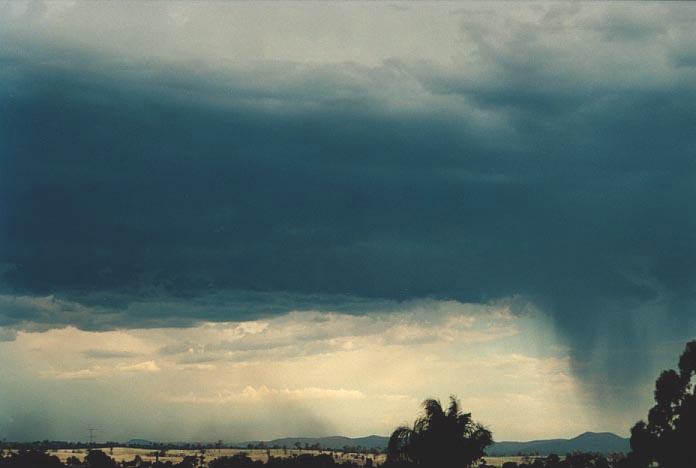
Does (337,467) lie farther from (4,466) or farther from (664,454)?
(664,454)

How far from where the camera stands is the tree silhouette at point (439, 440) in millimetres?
84250

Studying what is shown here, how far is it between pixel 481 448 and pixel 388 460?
26.3 ft

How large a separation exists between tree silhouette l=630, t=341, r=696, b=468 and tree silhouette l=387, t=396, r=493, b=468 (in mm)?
12238

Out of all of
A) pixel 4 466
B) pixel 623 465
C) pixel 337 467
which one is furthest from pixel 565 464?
pixel 4 466

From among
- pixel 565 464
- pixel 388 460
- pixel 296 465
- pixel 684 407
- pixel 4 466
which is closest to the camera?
pixel 684 407

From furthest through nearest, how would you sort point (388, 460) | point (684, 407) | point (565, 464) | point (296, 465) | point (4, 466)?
point (296, 465)
point (4, 466)
point (565, 464)
point (388, 460)
point (684, 407)

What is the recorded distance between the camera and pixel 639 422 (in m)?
84.2

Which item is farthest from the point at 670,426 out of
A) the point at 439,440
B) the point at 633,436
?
the point at 439,440

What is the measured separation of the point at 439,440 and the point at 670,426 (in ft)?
60.3

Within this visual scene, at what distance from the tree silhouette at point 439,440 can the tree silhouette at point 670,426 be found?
482 inches

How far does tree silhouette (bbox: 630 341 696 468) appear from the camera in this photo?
80.9 m

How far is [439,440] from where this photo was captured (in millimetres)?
84125

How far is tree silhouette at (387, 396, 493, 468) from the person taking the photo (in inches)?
3317

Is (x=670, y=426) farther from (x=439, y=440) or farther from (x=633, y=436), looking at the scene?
(x=439, y=440)
